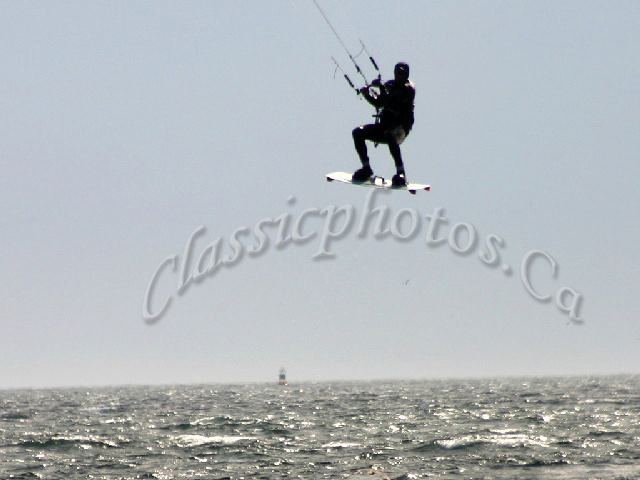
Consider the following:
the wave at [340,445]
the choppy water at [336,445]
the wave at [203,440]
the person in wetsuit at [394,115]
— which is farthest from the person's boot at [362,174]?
the wave at [203,440]

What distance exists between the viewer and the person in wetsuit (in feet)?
72.2

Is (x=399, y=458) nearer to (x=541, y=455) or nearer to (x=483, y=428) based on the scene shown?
(x=541, y=455)

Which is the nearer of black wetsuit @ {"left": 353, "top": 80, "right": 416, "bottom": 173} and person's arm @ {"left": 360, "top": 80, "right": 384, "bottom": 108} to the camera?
person's arm @ {"left": 360, "top": 80, "right": 384, "bottom": 108}

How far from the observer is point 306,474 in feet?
88.9

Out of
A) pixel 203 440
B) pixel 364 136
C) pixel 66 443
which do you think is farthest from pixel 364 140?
pixel 66 443

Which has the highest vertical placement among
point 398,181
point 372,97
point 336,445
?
point 372,97

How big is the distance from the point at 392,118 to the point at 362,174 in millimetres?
1497

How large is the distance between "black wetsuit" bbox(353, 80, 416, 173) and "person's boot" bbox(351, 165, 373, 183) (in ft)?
2.11

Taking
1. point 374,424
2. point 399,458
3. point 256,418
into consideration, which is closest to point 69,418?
point 256,418

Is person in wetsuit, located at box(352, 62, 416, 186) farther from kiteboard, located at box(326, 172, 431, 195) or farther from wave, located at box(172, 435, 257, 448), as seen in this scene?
wave, located at box(172, 435, 257, 448)

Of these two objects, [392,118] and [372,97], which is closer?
[372,97]

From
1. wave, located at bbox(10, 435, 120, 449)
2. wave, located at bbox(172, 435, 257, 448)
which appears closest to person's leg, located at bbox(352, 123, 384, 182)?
wave, located at bbox(172, 435, 257, 448)

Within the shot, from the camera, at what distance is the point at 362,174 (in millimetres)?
23062

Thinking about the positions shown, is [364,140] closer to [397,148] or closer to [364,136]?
[364,136]
